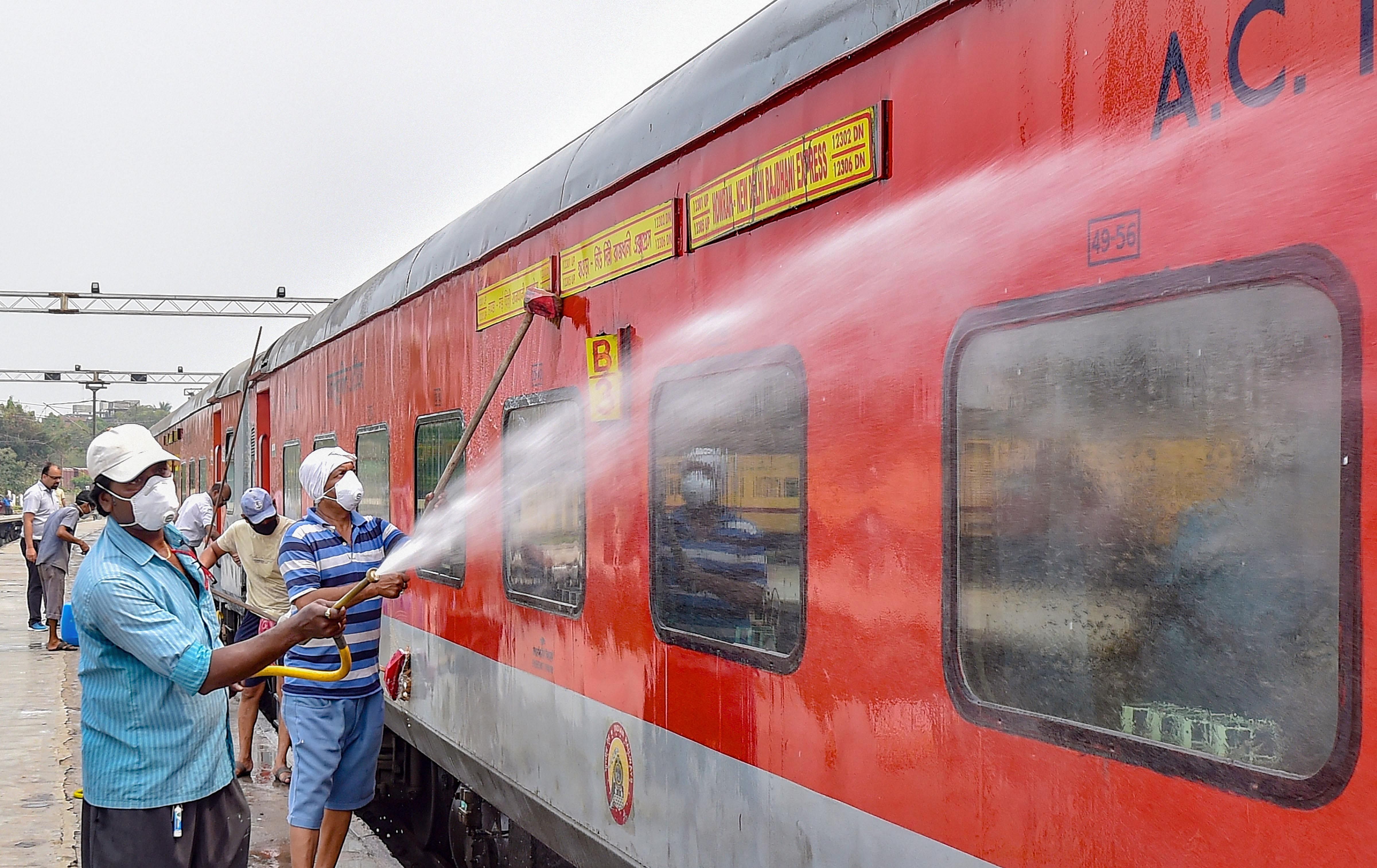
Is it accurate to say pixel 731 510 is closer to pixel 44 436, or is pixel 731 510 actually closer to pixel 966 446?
pixel 966 446

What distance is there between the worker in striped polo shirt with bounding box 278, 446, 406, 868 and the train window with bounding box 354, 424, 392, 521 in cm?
170

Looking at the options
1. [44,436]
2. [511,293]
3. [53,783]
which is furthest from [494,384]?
[44,436]

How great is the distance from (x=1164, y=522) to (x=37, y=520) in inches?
616

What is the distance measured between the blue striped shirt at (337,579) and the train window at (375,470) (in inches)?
63.8

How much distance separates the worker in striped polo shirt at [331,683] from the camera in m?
4.72

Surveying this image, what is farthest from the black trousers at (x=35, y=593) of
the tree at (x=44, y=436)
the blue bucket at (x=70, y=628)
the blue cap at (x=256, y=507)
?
the tree at (x=44, y=436)

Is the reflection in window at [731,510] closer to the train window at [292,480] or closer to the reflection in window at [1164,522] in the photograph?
the reflection in window at [1164,522]

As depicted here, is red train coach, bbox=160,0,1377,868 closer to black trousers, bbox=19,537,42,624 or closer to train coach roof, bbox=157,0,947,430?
train coach roof, bbox=157,0,947,430

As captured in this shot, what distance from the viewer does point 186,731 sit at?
3.34 metres

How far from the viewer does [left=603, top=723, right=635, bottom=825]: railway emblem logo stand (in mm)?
3746

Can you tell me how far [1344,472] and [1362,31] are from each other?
0.62m

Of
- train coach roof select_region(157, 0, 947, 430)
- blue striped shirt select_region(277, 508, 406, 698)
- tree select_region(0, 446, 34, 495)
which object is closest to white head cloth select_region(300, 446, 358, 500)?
blue striped shirt select_region(277, 508, 406, 698)

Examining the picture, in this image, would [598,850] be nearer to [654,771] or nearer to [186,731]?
[654,771]

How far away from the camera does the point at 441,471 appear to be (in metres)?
5.71
